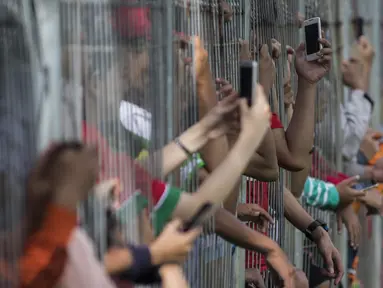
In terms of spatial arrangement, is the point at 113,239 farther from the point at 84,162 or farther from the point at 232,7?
the point at 232,7

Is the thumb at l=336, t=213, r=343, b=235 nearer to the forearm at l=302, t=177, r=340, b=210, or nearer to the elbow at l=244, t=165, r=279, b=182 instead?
the forearm at l=302, t=177, r=340, b=210

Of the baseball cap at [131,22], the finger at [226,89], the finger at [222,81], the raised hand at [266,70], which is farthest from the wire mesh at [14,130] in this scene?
the raised hand at [266,70]

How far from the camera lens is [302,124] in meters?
6.31

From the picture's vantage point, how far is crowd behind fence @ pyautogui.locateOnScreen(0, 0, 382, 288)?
3.77m

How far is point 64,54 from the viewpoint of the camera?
392cm

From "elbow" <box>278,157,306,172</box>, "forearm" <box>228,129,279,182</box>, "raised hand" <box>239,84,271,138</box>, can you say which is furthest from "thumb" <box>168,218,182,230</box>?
"elbow" <box>278,157,306,172</box>

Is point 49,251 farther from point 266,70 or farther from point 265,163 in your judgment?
→ point 266,70

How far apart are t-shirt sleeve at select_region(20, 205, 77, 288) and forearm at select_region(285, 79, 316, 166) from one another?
2.89 metres

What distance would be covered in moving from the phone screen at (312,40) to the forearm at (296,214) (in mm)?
929

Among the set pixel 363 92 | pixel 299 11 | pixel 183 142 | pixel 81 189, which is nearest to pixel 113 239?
pixel 81 189

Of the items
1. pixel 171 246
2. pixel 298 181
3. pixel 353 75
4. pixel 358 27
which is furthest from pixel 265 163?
pixel 358 27

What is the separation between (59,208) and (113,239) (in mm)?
532

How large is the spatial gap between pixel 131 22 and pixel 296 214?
2731 mm

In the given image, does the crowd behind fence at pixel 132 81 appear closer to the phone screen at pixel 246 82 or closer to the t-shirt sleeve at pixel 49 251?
the t-shirt sleeve at pixel 49 251
